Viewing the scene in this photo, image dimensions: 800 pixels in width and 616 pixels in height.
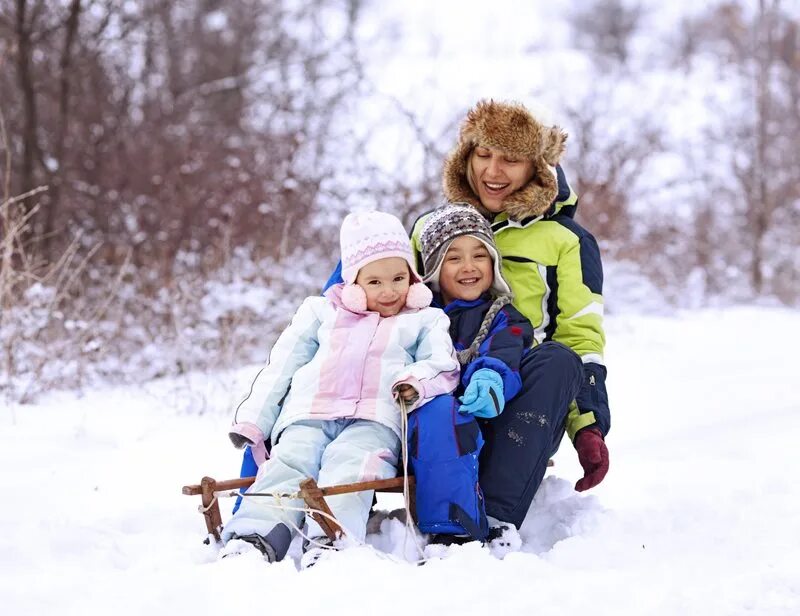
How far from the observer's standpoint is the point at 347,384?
2.75 metres

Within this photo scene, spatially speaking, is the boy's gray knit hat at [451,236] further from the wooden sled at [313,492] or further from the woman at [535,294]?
the wooden sled at [313,492]

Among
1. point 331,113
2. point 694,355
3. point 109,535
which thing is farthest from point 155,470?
point 331,113

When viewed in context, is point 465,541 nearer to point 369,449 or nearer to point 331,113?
point 369,449

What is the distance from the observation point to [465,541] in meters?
2.58

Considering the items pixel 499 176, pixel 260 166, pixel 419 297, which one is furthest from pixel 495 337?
pixel 260 166

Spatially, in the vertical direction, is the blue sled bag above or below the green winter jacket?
below

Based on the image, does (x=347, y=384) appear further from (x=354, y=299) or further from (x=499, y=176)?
(x=499, y=176)

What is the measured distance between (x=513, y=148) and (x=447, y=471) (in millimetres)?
1338

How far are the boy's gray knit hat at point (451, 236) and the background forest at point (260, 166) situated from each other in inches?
26.9

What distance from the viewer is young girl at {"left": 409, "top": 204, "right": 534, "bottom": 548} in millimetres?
2545

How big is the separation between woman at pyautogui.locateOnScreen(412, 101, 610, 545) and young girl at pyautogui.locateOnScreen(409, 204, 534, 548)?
0.11 ft

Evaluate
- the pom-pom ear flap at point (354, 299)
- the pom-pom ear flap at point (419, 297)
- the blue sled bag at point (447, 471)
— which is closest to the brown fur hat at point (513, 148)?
the pom-pom ear flap at point (419, 297)

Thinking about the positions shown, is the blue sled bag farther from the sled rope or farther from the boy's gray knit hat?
the boy's gray knit hat

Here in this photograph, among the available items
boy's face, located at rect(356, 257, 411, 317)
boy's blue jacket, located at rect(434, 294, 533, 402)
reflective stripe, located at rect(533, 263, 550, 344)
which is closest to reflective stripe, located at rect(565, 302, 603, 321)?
reflective stripe, located at rect(533, 263, 550, 344)
